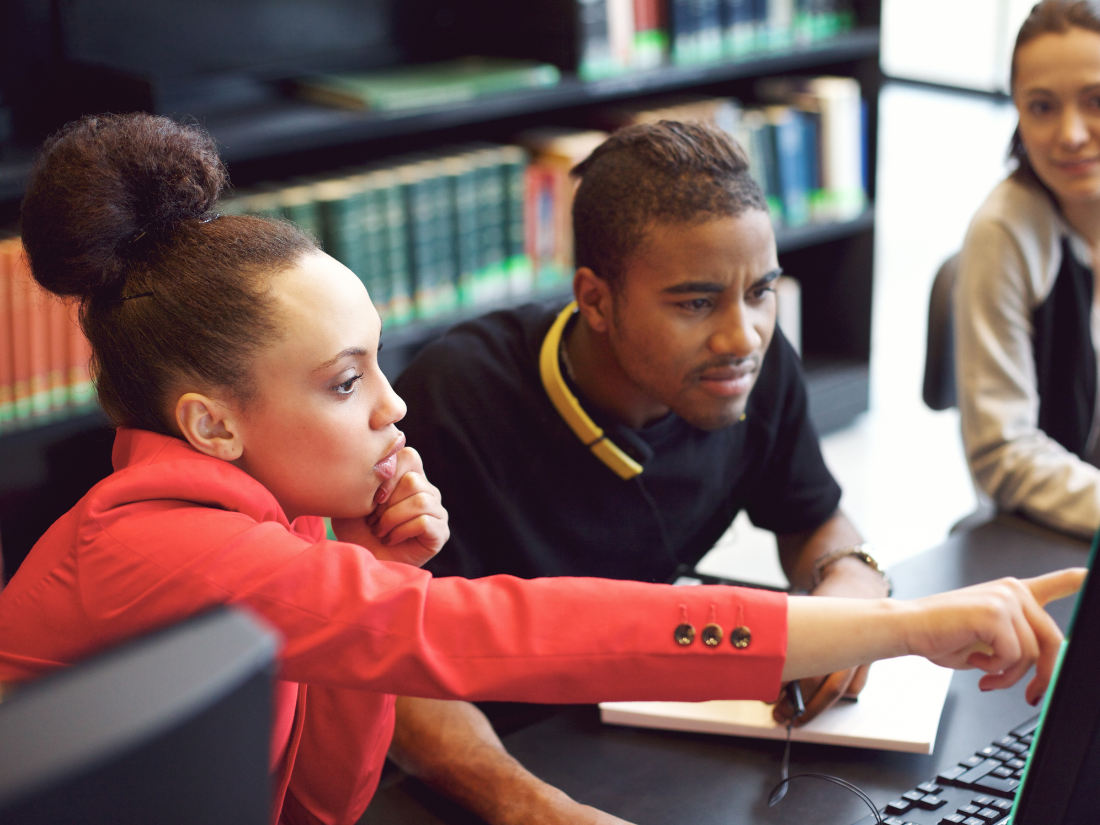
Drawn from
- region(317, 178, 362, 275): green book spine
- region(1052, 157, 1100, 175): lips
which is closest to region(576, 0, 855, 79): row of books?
region(317, 178, 362, 275): green book spine

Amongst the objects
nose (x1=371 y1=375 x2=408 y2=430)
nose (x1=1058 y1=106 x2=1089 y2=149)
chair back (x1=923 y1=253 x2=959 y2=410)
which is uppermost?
nose (x1=1058 y1=106 x2=1089 y2=149)

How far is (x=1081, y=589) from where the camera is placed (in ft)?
2.16

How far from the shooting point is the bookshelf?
2.19m

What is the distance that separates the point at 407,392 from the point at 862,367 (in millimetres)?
2414

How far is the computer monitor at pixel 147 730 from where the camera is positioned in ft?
1.00

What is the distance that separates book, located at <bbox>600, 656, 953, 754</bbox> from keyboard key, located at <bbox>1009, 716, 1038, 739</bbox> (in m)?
0.07

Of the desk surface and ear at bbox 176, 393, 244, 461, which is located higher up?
ear at bbox 176, 393, 244, 461

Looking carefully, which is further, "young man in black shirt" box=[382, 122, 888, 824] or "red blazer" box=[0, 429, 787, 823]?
"young man in black shirt" box=[382, 122, 888, 824]

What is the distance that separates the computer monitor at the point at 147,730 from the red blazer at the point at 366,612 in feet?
1.15

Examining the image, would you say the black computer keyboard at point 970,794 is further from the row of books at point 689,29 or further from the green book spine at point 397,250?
the row of books at point 689,29

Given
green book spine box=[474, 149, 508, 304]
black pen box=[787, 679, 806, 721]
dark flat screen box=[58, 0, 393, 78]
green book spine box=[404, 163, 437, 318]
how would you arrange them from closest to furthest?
black pen box=[787, 679, 806, 721] < dark flat screen box=[58, 0, 393, 78] < green book spine box=[404, 163, 437, 318] < green book spine box=[474, 149, 508, 304]

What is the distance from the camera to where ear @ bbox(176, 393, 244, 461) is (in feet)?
2.67

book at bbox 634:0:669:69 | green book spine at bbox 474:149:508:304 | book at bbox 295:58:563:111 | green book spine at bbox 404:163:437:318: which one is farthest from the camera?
book at bbox 634:0:669:69

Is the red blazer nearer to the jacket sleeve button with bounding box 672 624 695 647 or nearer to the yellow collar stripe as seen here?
the jacket sleeve button with bounding box 672 624 695 647
